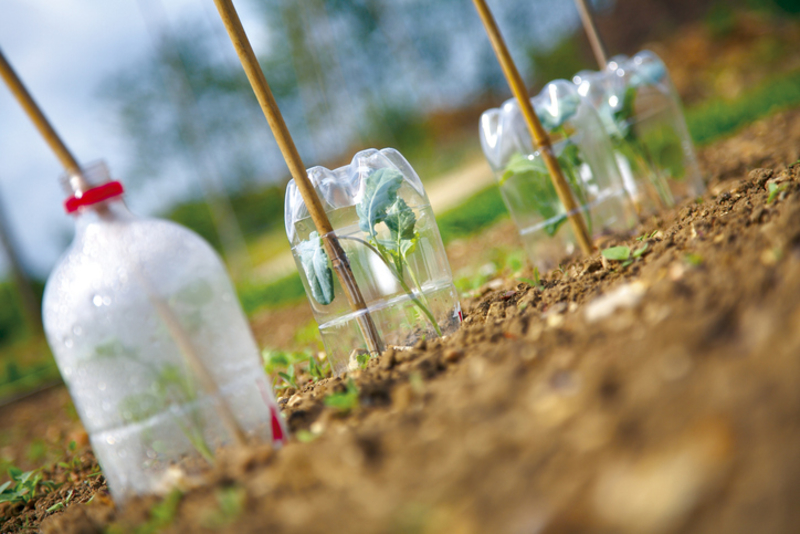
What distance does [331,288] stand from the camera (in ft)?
6.17

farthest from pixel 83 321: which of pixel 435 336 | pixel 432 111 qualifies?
pixel 432 111

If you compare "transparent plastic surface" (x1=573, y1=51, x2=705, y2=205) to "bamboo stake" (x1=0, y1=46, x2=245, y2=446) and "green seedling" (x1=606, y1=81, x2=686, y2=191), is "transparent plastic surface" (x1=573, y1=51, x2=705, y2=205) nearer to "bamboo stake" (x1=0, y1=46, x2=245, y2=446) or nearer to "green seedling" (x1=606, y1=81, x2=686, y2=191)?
"green seedling" (x1=606, y1=81, x2=686, y2=191)

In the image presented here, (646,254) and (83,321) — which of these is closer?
(83,321)

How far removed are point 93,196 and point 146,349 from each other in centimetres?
38

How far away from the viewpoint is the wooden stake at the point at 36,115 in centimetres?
142

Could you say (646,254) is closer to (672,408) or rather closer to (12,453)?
(672,408)

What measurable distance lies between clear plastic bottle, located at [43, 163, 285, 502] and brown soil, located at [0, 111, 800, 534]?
0.11 meters

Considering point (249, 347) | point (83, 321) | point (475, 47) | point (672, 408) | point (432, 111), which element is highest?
point (475, 47)

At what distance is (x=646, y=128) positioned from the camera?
3.22 meters

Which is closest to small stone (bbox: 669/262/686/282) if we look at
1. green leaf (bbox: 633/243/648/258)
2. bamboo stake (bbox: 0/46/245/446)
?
green leaf (bbox: 633/243/648/258)

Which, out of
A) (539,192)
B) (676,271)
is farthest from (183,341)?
(539,192)

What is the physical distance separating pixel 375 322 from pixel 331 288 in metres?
0.22

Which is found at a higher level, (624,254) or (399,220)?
(399,220)

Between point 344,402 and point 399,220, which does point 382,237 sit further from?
point 344,402
